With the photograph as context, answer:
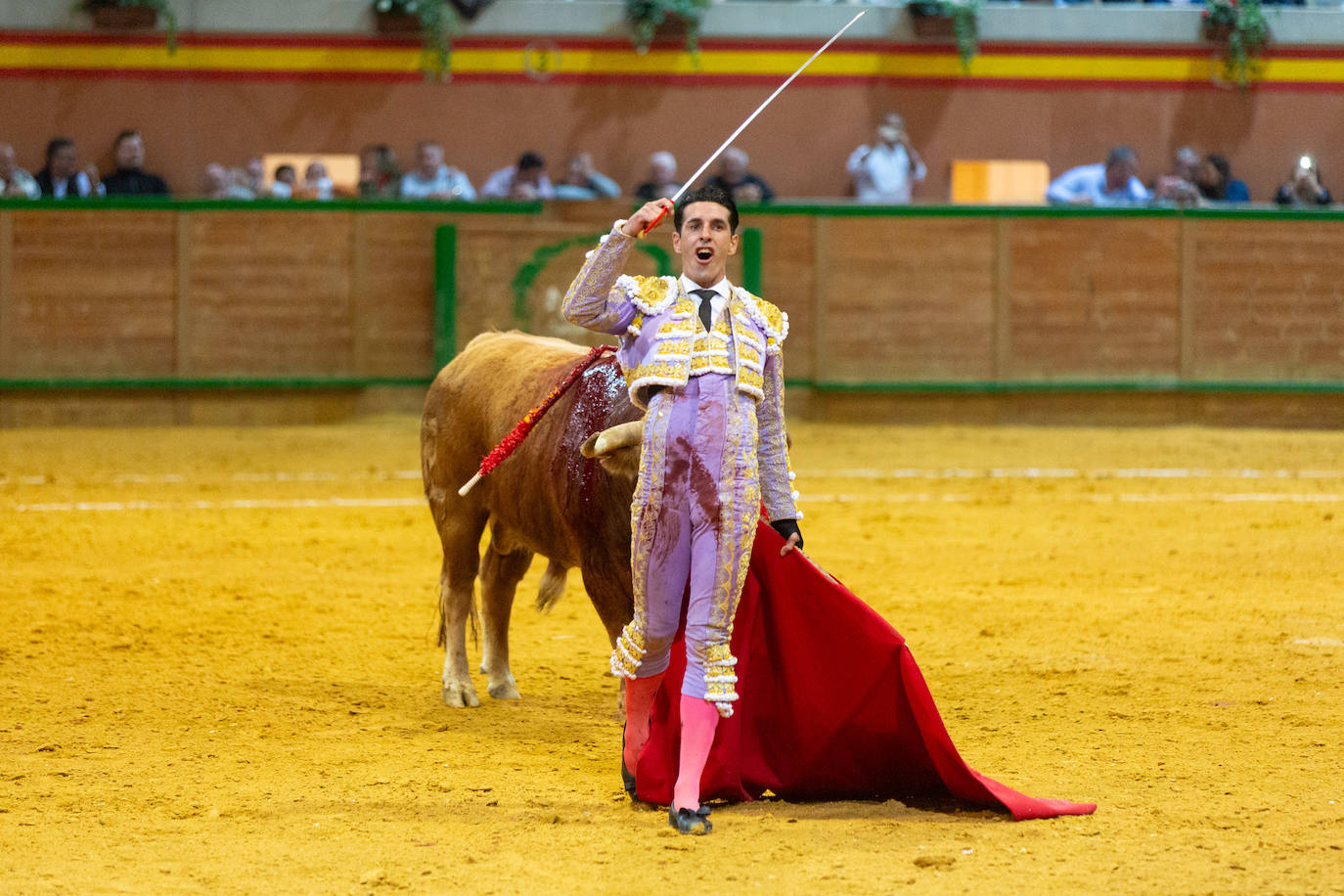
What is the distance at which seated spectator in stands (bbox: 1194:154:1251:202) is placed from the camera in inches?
577

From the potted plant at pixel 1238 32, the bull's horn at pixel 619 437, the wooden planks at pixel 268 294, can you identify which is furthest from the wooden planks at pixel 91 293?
the potted plant at pixel 1238 32

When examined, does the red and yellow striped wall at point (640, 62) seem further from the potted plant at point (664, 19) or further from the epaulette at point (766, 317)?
the epaulette at point (766, 317)

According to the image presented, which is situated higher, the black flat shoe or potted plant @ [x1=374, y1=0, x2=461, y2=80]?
potted plant @ [x1=374, y1=0, x2=461, y2=80]

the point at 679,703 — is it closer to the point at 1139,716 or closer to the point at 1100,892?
the point at 1100,892

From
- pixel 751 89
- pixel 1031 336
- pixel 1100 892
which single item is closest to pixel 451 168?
pixel 751 89

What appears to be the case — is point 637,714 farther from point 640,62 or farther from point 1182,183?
point 640,62

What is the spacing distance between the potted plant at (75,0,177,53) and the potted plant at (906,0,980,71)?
736cm

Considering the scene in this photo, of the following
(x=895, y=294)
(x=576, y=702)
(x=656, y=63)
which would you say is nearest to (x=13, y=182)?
(x=656, y=63)

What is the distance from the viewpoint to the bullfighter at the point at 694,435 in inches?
152

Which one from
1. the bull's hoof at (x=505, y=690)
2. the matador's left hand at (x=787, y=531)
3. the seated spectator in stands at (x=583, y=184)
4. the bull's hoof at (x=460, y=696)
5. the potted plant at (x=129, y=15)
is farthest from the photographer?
the potted plant at (x=129, y=15)

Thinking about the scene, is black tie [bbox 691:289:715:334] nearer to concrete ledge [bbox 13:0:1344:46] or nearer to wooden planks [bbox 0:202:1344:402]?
wooden planks [bbox 0:202:1344:402]

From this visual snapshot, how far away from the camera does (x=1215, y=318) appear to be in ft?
45.3

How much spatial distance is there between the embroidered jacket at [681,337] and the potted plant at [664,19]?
490 inches

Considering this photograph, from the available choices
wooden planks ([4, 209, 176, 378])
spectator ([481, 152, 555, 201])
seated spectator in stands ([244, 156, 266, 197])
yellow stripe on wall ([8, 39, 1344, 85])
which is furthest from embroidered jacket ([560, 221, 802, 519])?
yellow stripe on wall ([8, 39, 1344, 85])
